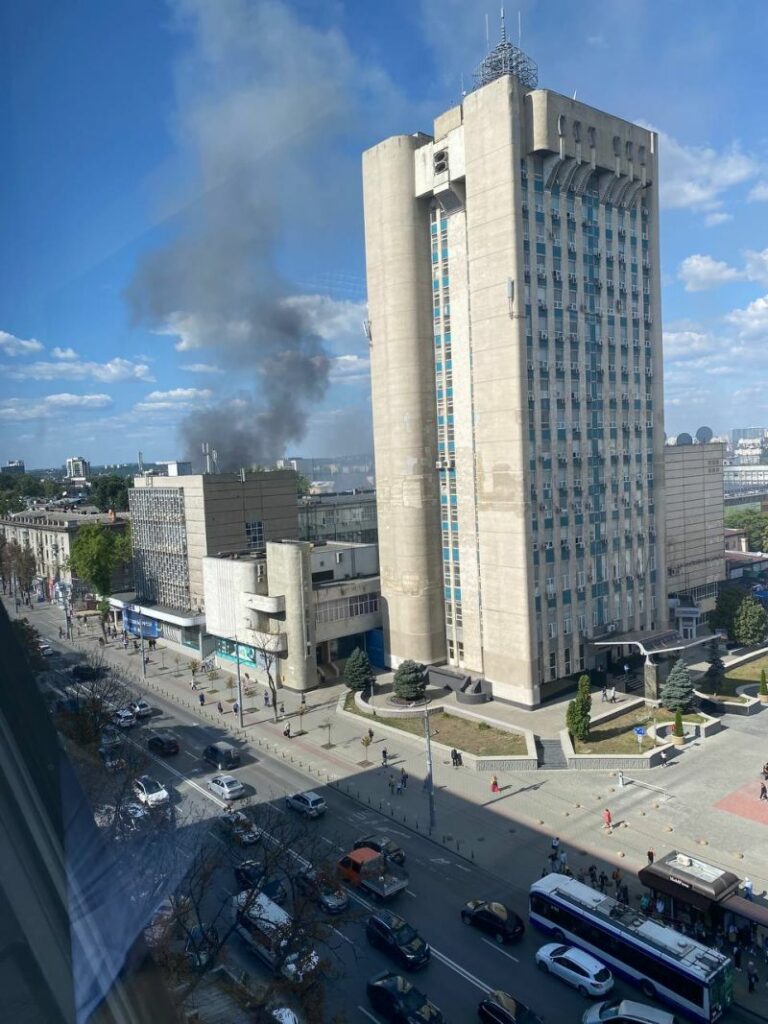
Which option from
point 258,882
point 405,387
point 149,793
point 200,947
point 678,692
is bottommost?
point 678,692

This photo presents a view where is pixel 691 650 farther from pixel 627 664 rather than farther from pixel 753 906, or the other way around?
pixel 753 906

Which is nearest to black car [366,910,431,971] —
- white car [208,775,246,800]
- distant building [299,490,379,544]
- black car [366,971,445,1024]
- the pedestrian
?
black car [366,971,445,1024]

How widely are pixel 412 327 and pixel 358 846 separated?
47.3 ft

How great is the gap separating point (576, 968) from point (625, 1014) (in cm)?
106

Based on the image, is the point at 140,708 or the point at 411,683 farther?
the point at 140,708

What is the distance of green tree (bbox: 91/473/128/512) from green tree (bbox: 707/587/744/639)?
33.0 meters

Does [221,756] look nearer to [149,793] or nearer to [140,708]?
[149,793]

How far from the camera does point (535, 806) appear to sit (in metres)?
14.5

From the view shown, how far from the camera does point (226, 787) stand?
14836mm

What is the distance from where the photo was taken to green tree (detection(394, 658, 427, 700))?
20141mm

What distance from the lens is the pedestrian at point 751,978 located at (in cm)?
925

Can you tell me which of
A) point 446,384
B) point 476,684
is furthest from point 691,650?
point 446,384

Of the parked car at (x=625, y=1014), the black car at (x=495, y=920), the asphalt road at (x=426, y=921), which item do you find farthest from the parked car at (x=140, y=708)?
the parked car at (x=625, y=1014)

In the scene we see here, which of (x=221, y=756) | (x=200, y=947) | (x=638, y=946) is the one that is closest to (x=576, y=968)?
(x=638, y=946)
